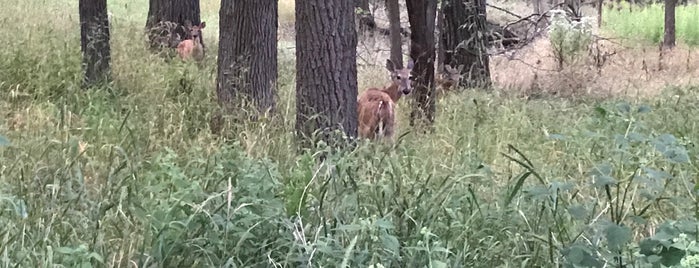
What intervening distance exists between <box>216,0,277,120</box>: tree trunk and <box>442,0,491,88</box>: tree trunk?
4702mm

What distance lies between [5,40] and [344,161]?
5.68 meters

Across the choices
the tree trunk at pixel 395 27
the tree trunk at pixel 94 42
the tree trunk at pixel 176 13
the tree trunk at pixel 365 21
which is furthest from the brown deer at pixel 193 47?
the tree trunk at pixel 365 21

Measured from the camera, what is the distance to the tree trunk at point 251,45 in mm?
6672

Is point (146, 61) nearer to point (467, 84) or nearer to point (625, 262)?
point (467, 84)

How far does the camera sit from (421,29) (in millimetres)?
7805

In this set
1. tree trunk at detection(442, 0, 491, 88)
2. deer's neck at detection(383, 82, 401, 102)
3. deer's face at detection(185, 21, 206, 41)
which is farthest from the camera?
deer's face at detection(185, 21, 206, 41)

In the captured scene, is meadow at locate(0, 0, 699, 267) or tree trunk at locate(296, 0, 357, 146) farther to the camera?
tree trunk at locate(296, 0, 357, 146)

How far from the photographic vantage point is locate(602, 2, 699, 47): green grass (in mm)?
19594

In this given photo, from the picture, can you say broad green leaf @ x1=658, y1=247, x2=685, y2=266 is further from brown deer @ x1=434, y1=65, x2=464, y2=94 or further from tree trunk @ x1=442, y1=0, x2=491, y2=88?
tree trunk @ x1=442, y1=0, x2=491, y2=88

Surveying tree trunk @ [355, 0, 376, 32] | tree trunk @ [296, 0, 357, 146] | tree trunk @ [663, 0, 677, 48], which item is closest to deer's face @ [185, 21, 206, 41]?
tree trunk @ [355, 0, 376, 32]

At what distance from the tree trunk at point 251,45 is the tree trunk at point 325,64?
1.26 metres

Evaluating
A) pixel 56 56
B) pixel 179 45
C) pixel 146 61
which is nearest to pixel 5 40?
pixel 56 56

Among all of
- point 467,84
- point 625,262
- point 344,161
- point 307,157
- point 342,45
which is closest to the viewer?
point 625,262

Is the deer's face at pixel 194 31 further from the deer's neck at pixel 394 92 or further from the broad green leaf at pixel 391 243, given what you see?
the broad green leaf at pixel 391 243
